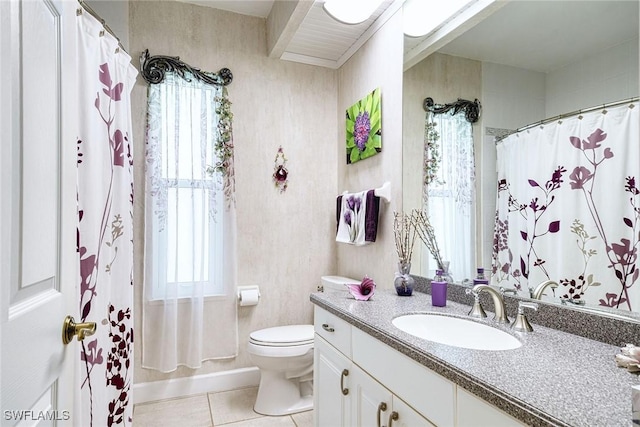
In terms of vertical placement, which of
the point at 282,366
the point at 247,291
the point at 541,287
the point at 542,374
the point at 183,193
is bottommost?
the point at 282,366

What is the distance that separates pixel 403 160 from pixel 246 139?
1.18m

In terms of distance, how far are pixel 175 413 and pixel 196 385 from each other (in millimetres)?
247

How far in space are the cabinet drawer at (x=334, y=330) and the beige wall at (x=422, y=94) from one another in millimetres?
588

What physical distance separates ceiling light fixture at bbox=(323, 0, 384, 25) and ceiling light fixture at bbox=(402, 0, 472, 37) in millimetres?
194

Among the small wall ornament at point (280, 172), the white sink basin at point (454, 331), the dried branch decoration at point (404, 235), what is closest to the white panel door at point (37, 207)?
the white sink basin at point (454, 331)

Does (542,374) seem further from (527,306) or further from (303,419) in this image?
(303,419)

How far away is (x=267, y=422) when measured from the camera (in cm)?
206

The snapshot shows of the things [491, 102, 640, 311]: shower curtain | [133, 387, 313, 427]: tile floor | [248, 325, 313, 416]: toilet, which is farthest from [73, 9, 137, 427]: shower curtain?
[491, 102, 640, 311]: shower curtain

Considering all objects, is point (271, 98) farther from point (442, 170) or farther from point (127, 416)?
point (127, 416)

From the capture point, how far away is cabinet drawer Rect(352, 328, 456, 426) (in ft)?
2.88

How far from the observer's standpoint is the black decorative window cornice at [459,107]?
1540 mm

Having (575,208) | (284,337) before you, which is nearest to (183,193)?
(284,337)

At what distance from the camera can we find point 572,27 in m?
1.17

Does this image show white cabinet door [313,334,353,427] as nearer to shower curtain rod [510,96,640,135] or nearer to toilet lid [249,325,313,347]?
toilet lid [249,325,313,347]
